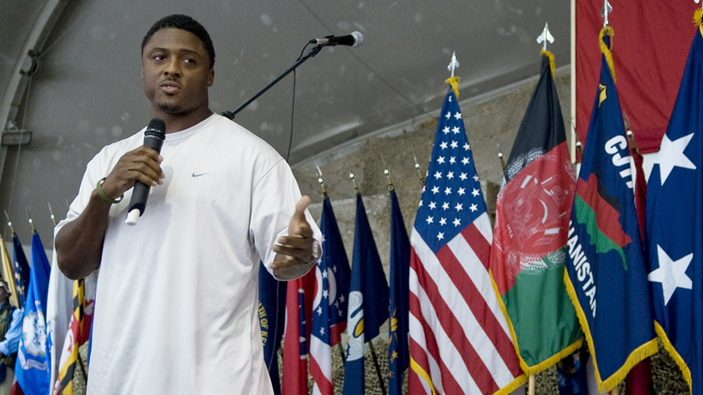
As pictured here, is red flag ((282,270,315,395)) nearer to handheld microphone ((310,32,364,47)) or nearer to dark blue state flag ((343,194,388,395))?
dark blue state flag ((343,194,388,395))

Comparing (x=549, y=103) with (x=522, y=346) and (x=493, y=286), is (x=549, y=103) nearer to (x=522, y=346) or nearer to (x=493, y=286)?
(x=493, y=286)

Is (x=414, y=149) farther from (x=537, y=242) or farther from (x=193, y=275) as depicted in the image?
(x=193, y=275)

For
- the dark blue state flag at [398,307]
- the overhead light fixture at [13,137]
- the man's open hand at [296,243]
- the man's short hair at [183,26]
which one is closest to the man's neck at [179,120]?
the man's short hair at [183,26]

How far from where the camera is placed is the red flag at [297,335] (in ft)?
9.96

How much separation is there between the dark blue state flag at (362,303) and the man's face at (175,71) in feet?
5.98

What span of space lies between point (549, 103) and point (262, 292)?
165cm

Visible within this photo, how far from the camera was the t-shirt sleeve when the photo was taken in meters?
1.18

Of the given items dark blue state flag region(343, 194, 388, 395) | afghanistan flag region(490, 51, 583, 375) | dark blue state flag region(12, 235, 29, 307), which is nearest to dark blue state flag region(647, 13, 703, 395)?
afghanistan flag region(490, 51, 583, 375)

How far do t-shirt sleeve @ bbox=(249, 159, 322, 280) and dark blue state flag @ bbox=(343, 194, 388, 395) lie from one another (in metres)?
1.81

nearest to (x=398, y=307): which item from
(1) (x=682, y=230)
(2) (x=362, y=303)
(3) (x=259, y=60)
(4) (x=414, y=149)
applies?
(2) (x=362, y=303)

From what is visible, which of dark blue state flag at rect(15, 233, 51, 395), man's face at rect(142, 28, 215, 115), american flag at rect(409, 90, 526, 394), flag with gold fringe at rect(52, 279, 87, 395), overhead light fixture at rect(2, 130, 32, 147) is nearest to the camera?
man's face at rect(142, 28, 215, 115)

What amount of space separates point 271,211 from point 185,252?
0.56 ft

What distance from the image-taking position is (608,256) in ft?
7.29

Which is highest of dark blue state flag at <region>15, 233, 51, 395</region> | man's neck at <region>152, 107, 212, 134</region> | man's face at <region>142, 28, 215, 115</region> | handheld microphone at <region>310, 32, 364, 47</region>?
handheld microphone at <region>310, 32, 364, 47</region>
